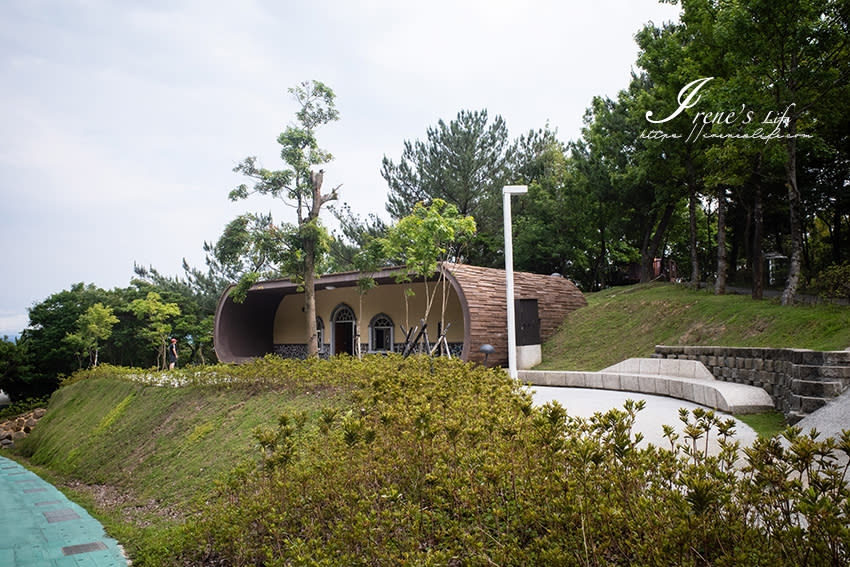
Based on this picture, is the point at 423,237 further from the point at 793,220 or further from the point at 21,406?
the point at 21,406

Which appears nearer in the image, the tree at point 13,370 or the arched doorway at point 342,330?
the arched doorway at point 342,330

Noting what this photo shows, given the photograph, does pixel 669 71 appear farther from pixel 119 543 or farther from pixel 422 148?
pixel 119 543

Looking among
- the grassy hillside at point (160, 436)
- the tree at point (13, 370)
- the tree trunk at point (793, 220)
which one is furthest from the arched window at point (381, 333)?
the tree at point (13, 370)

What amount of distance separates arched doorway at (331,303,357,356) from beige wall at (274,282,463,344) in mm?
211

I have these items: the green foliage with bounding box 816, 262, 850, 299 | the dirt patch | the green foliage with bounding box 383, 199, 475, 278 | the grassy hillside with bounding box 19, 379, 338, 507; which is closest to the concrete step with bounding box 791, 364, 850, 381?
the green foliage with bounding box 816, 262, 850, 299

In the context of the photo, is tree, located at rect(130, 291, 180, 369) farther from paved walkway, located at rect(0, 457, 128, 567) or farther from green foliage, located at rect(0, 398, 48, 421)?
paved walkway, located at rect(0, 457, 128, 567)

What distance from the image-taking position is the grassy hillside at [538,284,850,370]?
303 inches

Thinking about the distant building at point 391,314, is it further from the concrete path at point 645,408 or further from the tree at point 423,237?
the concrete path at point 645,408

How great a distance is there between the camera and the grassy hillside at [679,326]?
7699mm

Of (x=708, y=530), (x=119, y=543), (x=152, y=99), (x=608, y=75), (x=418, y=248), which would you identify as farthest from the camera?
(x=608, y=75)

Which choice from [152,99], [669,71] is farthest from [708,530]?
[669,71]

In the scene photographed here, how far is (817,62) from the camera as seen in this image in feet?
29.4

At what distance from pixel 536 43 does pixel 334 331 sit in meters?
11.9

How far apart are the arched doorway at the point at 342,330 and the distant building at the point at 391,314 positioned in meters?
0.03
